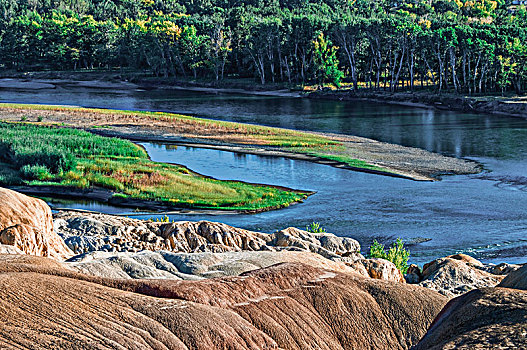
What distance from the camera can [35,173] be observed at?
45000 millimetres

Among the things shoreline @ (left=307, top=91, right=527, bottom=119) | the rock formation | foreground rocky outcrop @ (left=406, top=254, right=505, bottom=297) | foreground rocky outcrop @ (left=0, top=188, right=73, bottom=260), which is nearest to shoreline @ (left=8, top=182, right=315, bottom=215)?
foreground rocky outcrop @ (left=406, top=254, right=505, bottom=297)

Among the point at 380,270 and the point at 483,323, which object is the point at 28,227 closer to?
the point at 380,270

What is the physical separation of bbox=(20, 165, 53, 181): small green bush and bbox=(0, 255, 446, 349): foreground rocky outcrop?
3428 centimetres

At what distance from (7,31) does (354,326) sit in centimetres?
16192

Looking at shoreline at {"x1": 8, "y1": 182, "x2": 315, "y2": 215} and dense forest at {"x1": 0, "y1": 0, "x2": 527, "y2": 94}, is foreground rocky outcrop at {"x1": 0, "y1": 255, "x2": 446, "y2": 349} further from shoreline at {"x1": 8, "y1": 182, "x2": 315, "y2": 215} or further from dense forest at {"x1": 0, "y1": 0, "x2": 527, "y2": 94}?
dense forest at {"x1": 0, "y1": 0, "x2": 527, "y2": 94}

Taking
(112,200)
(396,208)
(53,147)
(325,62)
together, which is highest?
(325,62)

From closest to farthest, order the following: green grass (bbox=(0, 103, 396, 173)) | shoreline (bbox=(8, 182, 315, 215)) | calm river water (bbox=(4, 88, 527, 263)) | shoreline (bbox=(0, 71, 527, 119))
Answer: calm river water (bbox=(4, 88, 527, 263)) < shoreline (bbox=(8, 182, 315, 215)) < green grass (bbox=(0, 103, 396, 173)) < shoreline (bbox=(0, 71, 527, 119))

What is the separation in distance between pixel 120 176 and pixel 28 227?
29.0 m

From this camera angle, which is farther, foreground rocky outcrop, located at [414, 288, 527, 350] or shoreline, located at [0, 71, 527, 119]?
shoreline, located at [0, 71, 527, 119]

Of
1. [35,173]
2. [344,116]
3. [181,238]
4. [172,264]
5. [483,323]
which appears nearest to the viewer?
[483,323]

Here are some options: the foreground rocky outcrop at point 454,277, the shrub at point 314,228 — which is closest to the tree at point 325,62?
the shrub at point 314,228

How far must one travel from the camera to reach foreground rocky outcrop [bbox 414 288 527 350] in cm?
804

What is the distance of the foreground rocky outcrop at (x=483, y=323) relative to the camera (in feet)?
26.4

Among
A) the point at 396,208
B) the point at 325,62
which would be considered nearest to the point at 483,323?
the point at 396,208
